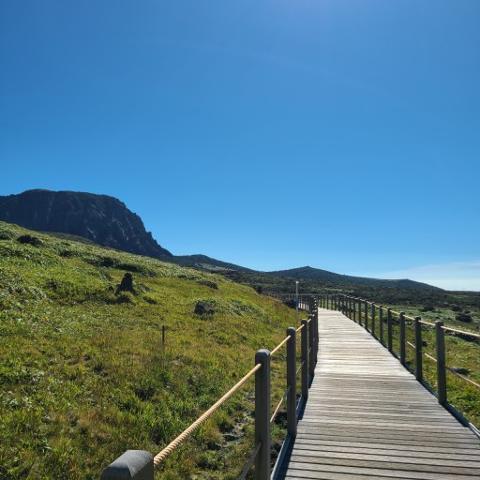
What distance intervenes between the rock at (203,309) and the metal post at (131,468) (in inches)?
787

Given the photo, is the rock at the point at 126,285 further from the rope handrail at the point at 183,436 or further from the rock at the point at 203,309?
the rope handrail at the point at 183,436

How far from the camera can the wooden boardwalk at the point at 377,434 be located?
5984 mm

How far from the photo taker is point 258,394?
4922mm

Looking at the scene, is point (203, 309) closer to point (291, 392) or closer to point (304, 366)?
point (304, 366)

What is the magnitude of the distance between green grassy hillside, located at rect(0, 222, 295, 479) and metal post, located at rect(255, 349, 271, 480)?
7.68 feet

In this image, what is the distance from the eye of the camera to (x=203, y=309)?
73.4 ft

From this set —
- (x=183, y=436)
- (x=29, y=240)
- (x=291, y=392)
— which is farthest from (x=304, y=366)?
(x=29, y=240)

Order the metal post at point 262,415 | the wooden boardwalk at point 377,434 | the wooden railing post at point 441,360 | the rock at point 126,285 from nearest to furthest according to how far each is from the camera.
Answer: the metal post at point 262,415, the wooden boardwalk at point 377,434, the wooden railing post at point 441,360, the rock at point 126,285

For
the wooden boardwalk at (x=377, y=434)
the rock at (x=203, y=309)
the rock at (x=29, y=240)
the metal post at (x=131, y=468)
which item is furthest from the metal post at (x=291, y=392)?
the rock at (x=29, y=240)

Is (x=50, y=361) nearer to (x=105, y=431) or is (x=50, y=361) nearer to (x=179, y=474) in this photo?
(x=105, y=431)

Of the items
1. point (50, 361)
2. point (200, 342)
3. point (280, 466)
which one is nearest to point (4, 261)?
point (200, 342)

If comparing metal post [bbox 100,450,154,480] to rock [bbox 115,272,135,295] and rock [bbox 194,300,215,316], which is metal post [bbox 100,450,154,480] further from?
rock [bbox 115,272,135,295]

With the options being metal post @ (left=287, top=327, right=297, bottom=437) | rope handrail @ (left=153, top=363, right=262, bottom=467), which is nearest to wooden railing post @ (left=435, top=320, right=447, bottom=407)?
metal post @ (left=287, top=327, right=297, bottom=437)

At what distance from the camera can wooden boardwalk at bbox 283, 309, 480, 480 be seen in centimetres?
598
